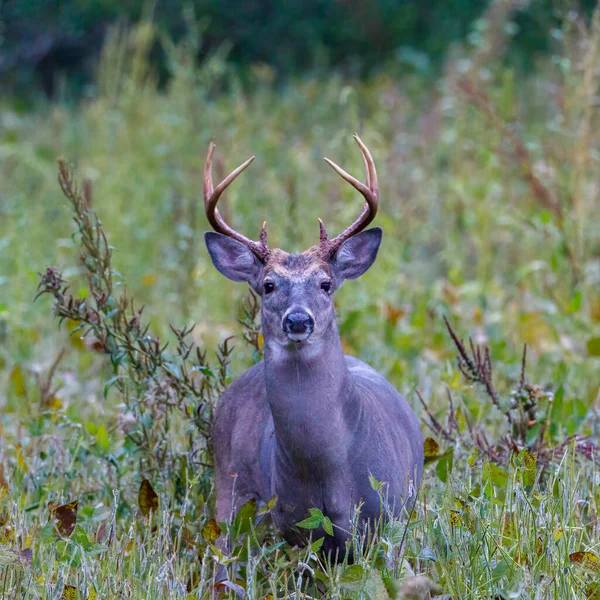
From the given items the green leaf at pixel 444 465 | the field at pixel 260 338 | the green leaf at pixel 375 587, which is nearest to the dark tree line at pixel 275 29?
the field at pixel 260 338

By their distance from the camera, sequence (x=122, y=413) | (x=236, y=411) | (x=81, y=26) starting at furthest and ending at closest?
(x=81, y=26), (x=122, y=413), (x=236, y=411)

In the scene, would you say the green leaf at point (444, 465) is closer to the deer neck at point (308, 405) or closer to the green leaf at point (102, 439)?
the deer neck at point (308, 405)

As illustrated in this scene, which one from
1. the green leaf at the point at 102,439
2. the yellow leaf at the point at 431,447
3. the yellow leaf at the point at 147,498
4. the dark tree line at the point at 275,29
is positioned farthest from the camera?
the dark tree line at the point at 275,29

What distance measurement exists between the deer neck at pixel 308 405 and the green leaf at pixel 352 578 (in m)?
0.46

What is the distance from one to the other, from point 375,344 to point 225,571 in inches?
104

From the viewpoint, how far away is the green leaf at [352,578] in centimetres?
324

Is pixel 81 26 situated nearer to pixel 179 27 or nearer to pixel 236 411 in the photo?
pixel 179 27

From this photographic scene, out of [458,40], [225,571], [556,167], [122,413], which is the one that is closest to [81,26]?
[458,40]

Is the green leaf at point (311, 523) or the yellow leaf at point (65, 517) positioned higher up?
the green leaf at point (311, 523)

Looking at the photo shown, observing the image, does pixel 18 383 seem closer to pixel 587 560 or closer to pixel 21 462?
pixel 21 462

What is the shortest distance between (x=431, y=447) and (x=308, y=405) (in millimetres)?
855

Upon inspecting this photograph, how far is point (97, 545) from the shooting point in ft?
11.8

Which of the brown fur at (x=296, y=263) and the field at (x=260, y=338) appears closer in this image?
the field at (x=260, y=338)

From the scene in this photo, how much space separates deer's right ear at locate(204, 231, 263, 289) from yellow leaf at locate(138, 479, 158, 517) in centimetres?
84
